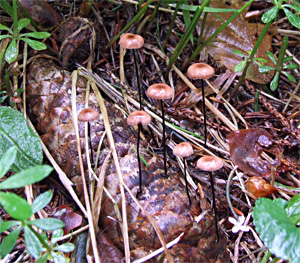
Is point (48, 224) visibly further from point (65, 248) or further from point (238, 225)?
point (238, 225)

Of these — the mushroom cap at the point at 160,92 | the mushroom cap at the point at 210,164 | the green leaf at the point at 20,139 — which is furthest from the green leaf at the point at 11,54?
the mushroom cap at the point at 210,164

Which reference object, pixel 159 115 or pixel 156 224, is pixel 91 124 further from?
pixel 156 224

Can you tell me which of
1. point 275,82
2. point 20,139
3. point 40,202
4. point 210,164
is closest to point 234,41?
point 275,82

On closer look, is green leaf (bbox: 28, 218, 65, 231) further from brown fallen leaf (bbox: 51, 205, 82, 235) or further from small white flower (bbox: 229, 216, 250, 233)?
small white flower (bbox: 229, 216, 250, 233)

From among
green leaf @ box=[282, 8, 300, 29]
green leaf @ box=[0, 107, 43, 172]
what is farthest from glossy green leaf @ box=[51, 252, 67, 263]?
green leaf @ box=[282, 8, 300, 29]

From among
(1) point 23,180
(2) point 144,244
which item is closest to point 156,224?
(2) point 144,244

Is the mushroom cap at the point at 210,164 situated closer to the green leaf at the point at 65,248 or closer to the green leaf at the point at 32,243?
the green leaf at the point at 65,248

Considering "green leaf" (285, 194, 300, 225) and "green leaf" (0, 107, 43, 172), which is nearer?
"green leaf" (285, 194, 300, 225)

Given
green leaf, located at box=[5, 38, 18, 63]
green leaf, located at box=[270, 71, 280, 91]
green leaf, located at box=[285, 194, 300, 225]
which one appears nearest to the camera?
green leaf, located at box=[285, 194, 300, 225]
